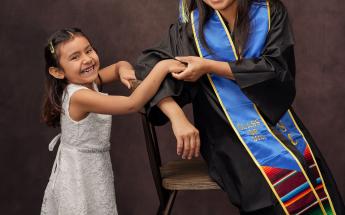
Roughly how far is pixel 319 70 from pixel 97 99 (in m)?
1.22

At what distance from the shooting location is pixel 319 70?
2963 millimetres

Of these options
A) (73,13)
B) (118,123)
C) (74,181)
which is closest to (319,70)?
(118,123)

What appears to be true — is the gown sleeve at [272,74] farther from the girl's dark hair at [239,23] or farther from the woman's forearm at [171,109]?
the woman's forearm at [171,109]

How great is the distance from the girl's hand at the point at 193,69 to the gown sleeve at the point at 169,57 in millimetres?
Result: 63

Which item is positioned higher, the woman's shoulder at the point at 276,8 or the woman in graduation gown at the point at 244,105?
the woman's shoulder at the point at 276,8

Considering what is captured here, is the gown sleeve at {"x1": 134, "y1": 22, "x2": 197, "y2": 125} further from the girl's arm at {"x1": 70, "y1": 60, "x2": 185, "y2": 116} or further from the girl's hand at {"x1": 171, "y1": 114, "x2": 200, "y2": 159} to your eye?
the girl's hand at {"x1": 171, "y1": 114, "x2": 200, "y2": 159}

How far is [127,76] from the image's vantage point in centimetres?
228

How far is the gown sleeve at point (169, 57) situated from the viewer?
209 cm

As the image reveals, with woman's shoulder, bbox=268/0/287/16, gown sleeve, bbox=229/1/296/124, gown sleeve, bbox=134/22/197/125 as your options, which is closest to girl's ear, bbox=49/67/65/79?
gown sleeve, bbox=134/22/197/125

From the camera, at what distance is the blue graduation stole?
79.2 inches

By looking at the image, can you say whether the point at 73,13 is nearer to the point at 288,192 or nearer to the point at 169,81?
the point at 169,81

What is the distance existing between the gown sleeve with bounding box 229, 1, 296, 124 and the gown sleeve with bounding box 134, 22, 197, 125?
193 mm

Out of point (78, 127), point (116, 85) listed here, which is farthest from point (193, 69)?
point (116, 85)

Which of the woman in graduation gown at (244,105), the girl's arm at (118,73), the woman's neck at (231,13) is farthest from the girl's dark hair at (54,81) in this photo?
the woman's neck at (231,13)
